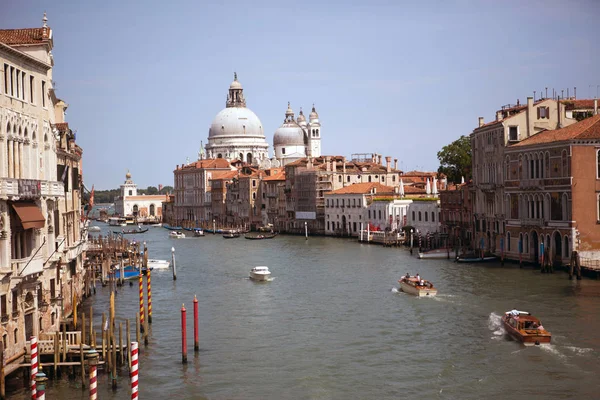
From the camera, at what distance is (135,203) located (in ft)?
371

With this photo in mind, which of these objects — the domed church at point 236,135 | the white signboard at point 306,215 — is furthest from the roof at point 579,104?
the domed church at point 236,135

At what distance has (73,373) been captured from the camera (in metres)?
15.6

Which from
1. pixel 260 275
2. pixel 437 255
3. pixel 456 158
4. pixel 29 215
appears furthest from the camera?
pixel 456 158

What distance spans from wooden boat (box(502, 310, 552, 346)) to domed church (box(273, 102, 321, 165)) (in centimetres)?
7039

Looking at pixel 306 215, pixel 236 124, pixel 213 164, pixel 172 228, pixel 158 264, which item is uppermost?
pixel 236 124

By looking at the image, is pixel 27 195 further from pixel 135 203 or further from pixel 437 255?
pixel 135 203

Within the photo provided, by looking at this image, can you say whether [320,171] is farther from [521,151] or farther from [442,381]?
[442,381]

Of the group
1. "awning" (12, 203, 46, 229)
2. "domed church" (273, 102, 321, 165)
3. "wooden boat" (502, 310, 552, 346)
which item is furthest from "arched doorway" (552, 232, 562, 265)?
"domed church" (273, 102, 321, 165)

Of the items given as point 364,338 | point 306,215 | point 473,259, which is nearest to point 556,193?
point 473,259

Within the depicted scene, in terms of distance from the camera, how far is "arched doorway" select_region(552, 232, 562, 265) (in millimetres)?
29861

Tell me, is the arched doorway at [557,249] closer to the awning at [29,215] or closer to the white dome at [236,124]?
the awning at [29,215]

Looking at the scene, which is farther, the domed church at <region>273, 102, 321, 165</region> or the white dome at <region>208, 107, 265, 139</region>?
the white dome at <region>208, 107, 265, 139</region>

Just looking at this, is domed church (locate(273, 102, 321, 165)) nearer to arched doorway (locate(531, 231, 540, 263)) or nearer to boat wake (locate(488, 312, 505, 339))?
arched doorway (locate(531, 231, 540, 263))

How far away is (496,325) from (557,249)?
33.3ft
